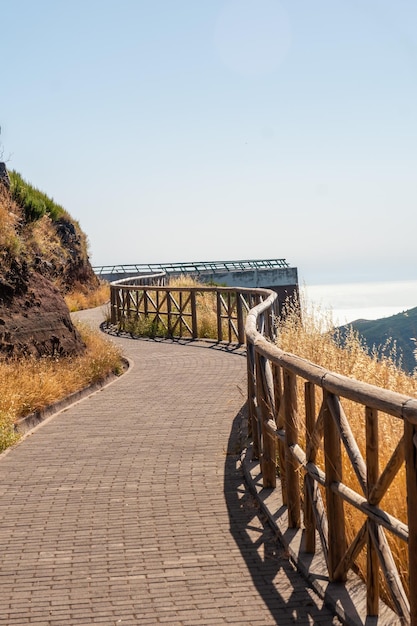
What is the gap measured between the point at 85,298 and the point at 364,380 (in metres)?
28.3

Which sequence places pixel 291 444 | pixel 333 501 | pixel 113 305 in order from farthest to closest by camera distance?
pixel 113 305 → pixel 291 444 → pixel 333 501

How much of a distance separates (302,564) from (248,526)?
127cm

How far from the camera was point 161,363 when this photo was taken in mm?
17562

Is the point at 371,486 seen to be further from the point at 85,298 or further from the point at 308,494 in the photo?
the point at 85,298

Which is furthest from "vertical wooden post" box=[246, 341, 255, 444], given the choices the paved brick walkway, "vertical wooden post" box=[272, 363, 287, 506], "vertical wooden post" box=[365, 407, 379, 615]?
"vertical wooden post" box=[365, 407, 379, 615]

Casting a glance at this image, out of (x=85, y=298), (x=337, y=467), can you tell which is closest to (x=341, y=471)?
(x=337, y=467)

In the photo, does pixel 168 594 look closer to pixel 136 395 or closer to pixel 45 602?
pixel 45 602

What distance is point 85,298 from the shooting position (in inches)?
1426

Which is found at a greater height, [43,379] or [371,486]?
[371,486]

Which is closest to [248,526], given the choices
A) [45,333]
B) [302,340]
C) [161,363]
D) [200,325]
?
[302,340]

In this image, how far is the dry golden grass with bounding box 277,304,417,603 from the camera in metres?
Result: 5.41

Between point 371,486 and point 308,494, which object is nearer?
point 371,486

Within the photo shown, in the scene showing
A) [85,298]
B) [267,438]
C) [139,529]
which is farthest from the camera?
[85,298]

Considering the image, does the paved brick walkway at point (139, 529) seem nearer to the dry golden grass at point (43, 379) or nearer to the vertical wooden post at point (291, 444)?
the vertical wooden post at point (291, 444)
